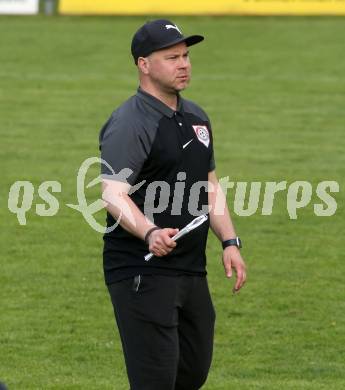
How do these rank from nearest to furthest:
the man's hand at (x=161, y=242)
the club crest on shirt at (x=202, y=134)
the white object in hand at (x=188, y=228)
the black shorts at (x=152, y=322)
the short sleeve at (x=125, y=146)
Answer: the man's hand at (x=161, y=242) → the white object in hand at (x=188, y=228) → the short sleeve at (x=125, y=146) → the black shorts at (x=152, y=322) → the club crest on shirt at (x=202, y=134)

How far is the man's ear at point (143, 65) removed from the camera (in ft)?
22.5

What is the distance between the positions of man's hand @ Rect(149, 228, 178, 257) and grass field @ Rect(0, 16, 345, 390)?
258 centimetres

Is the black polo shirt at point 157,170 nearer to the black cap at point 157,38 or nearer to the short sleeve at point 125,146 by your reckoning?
the short sleeve at point 125,146

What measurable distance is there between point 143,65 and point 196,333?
1476 mm

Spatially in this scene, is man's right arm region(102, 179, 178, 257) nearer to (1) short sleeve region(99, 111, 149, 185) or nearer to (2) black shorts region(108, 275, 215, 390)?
(1) short sleeve region(99, 111, 149, 185)

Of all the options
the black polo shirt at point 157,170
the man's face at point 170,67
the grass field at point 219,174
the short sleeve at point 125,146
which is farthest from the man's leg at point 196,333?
the grass field at point 219,174

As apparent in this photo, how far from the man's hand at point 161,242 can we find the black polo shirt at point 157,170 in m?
0.34

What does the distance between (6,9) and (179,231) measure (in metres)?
23.6

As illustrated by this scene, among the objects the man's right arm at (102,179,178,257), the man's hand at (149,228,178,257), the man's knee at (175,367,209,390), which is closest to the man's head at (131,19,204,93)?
the man's right arm at (102,179,178,257)

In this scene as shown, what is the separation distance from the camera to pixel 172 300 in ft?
22.4

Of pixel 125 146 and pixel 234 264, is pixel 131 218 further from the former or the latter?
pixel 234 264

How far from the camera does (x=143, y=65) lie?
689 centimetres

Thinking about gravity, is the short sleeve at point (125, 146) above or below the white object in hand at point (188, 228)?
above

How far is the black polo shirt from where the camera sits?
668cm
